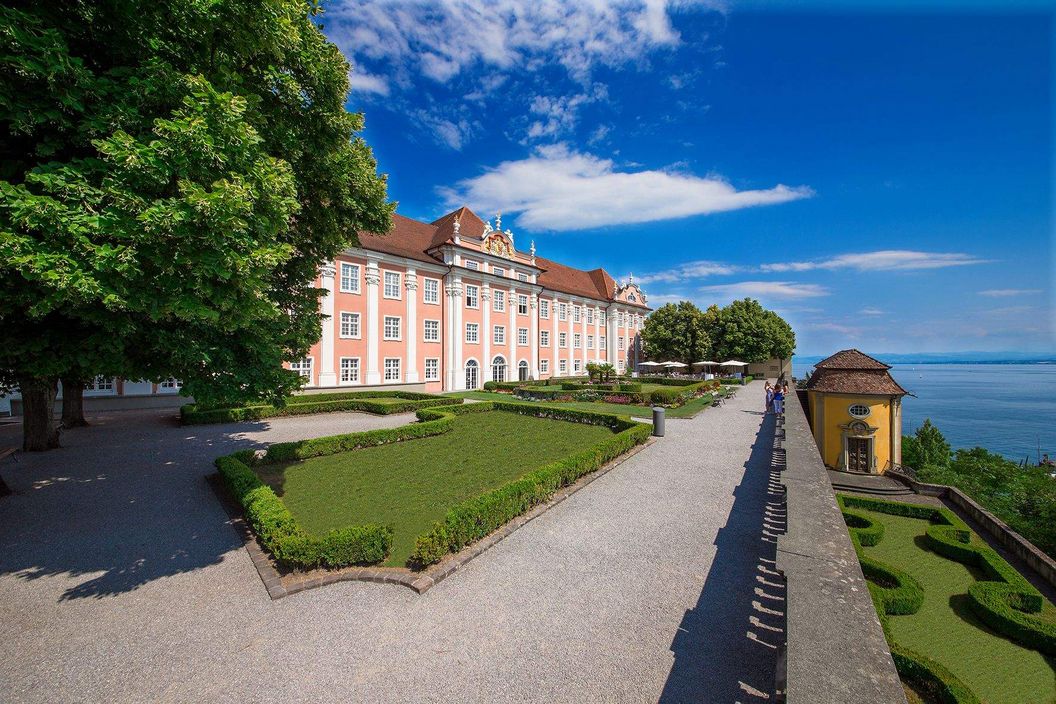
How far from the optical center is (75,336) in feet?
20.6

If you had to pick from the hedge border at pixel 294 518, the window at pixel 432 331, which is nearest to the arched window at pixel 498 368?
the window at pixel 432 331

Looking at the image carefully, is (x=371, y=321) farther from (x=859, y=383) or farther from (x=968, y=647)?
(x=968, y=647)

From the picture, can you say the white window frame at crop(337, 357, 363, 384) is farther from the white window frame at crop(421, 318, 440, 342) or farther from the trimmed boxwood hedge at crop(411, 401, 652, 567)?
the trimmed boxwood hedge at crop(411, 401, 652, 567)

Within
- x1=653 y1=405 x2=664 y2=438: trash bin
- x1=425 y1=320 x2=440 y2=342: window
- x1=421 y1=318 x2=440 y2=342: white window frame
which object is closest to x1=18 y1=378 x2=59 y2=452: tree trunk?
x1=653 y1=405 x2=664 y2=438: trash bin

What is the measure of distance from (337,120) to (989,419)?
367 ft

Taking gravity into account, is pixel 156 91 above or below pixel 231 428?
above

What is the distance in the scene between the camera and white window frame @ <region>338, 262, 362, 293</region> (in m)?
28.3

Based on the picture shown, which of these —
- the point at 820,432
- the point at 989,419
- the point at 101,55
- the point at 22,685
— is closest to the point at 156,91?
the point at 101,55

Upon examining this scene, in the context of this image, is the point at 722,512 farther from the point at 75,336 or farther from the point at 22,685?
the point at 75,336

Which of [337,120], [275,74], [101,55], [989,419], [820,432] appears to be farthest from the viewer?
[989,419]

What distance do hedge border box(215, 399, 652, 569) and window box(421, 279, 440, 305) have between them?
61.5 ft

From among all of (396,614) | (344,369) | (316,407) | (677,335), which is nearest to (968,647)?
(396,614)

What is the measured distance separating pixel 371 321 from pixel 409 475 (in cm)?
2124

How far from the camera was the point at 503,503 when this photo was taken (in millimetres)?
7824
